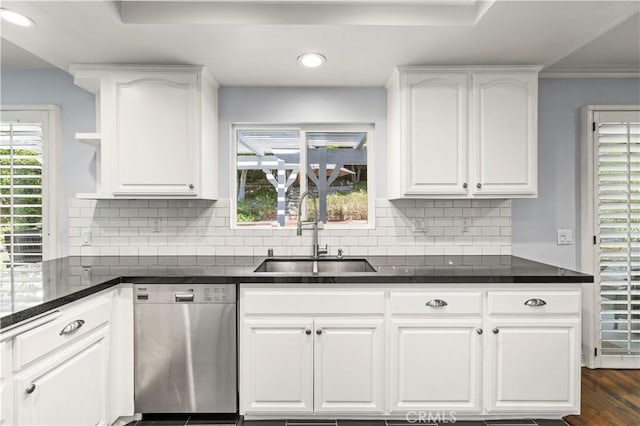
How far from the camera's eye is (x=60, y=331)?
1.51m

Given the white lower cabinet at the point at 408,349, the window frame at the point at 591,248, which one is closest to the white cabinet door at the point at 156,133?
the white lower cabinet at the point at 408,349

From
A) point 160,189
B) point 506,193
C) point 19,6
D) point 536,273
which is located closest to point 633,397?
point 536,273

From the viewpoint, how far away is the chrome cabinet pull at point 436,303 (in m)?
1.96

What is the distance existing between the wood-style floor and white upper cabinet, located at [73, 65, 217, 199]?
9.14ft

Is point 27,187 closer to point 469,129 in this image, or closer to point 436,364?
point 436,364

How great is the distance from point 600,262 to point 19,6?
12.8 ft

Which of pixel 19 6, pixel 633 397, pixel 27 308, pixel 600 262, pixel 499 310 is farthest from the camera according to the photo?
pixel 600 262

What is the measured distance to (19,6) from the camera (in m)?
1.72

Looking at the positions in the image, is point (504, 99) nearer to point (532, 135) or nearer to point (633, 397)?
point (532, 135)

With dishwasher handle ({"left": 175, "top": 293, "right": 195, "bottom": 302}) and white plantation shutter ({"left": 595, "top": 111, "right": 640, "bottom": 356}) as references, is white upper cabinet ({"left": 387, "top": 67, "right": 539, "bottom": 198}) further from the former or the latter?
dishwasher handle ({"left": 175, "top": 293, "right": 195, "bottom": 302})

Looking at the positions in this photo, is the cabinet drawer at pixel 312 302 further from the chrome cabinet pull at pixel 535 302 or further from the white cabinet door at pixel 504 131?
the white cabinet door at pixel 504 131

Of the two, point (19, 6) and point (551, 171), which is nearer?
point (19, 6)

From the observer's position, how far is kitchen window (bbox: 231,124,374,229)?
281 cm

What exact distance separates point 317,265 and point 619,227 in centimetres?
225
